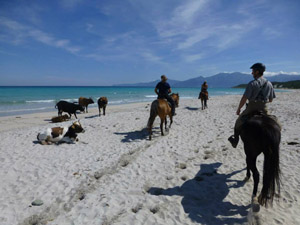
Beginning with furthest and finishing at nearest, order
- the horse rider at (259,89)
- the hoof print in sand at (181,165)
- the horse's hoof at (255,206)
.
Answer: the hoof print in sand at (181,165)
the horse rider at (259,89)
the horse's hoof at (255,206)

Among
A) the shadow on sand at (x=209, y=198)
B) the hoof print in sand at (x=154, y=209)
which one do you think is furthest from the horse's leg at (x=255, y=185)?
the hoof print in sand at (x=154, y=209)

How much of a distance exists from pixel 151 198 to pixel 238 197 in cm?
187

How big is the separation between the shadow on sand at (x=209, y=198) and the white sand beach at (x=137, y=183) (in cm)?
2

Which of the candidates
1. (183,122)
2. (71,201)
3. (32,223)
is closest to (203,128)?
(183,122)

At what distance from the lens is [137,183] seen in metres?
4.55

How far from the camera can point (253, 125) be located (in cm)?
362

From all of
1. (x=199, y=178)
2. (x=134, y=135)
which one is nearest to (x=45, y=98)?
(x=134, y=135)

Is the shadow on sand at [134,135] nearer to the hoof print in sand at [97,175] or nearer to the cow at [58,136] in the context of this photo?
the cow at [58,136]

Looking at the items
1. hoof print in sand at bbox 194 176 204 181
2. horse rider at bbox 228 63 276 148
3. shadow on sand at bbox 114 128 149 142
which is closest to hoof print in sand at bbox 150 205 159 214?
hoof print in sand at bbox 194 176 204 181

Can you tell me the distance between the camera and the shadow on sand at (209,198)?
131 inches

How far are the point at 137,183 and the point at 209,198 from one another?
172cm

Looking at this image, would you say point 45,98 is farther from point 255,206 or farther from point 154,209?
point 255,206

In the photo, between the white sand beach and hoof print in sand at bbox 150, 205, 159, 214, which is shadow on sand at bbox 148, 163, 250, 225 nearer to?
the white sand beach

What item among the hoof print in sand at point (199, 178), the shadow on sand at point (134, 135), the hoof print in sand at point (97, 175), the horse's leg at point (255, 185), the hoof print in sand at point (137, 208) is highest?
the horse's leg at point (255, 185)
